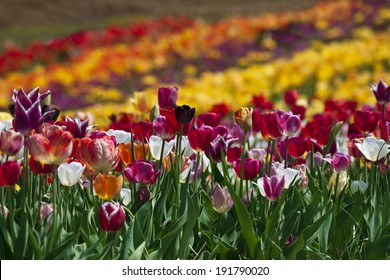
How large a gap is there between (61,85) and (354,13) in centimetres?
638

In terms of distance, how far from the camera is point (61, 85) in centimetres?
1063

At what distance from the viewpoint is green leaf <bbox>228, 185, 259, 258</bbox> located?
2148 mm

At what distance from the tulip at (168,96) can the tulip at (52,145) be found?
67 cm

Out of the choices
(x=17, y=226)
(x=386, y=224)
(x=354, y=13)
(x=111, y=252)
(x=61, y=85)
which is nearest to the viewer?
(x=111, y=252)

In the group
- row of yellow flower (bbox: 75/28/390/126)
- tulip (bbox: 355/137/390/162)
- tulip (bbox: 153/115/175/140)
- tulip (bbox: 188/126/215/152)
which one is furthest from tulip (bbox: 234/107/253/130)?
row of yellow flower (bbox: 75/28/390/126)

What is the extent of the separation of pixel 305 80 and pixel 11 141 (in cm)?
648

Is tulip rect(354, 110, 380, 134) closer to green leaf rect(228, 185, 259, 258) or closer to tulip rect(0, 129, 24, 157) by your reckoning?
green leaf rect(228, 185, 259, 258)

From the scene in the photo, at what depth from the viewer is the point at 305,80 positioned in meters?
8.32

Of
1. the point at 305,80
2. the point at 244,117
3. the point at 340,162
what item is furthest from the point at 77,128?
the point at 305,80

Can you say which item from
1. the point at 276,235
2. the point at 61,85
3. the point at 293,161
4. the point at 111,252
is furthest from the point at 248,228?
the point at 61,85

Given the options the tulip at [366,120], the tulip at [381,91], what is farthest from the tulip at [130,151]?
the tulip at [381,91]

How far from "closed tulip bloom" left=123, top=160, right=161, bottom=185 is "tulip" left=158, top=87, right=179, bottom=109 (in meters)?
0.45

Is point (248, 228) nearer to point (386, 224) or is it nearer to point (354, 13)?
point (386, 224)

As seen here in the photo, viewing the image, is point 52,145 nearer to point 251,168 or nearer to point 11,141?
point 11,141
